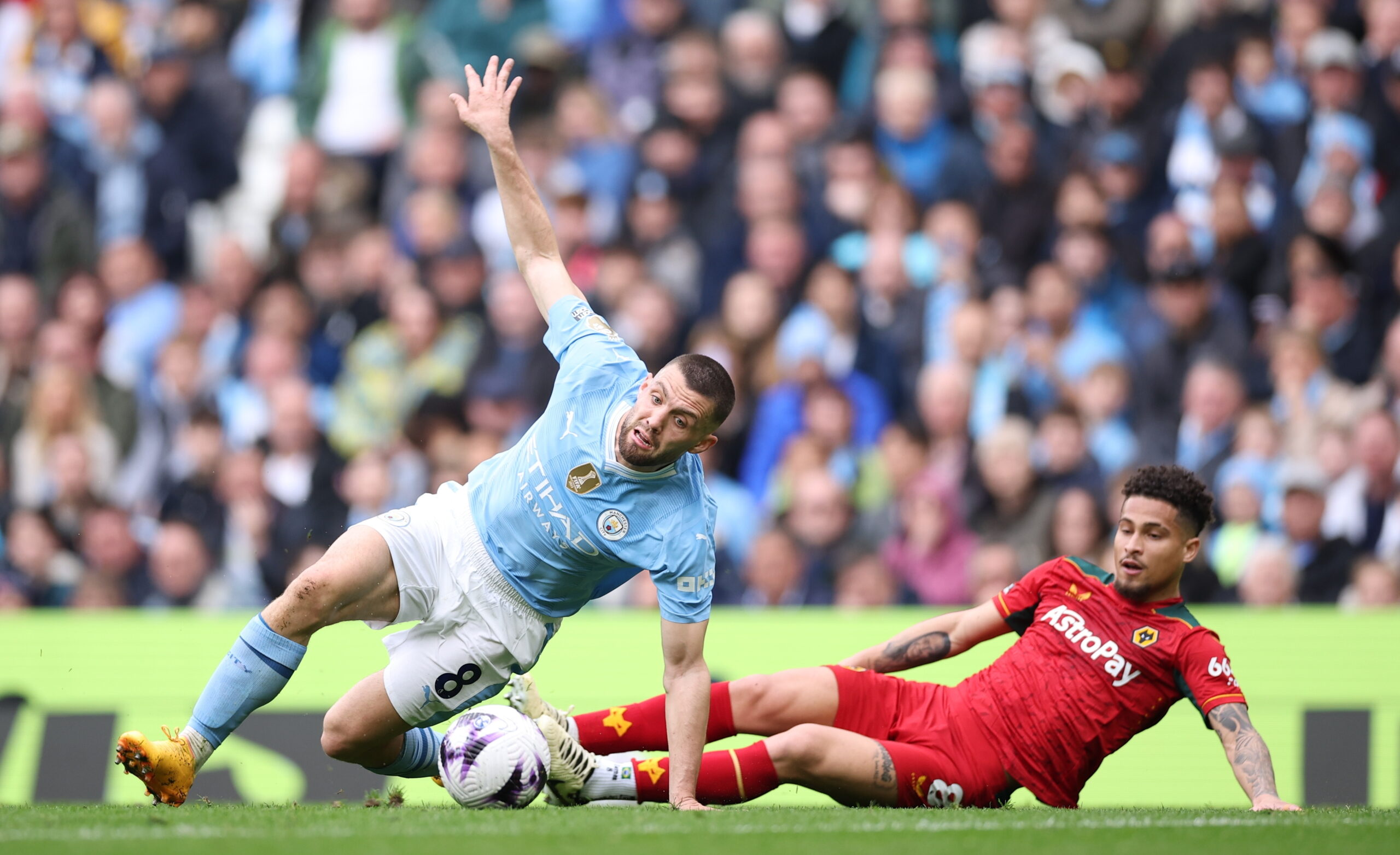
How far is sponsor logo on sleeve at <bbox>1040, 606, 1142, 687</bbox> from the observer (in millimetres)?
5988

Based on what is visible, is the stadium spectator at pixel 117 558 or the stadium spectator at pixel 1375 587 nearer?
the stadium spectator at pixel 1375 587

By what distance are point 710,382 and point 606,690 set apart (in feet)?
8.68

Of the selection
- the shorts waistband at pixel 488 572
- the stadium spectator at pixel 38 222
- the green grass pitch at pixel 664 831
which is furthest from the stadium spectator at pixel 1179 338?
the stadium spectator at pixel 38 222

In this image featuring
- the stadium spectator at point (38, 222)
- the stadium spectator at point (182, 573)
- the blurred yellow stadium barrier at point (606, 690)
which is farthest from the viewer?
the stadium spectator at point (38, 222)

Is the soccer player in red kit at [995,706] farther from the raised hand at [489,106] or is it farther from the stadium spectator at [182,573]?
the stadium spectator at [182,573]

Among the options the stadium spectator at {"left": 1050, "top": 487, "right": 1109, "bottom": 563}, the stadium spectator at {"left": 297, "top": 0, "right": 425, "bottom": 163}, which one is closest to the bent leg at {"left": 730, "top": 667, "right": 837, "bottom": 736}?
the stadium spectator at {"left": 1050, "top": 487, "right": 1109, "bottom": 563}

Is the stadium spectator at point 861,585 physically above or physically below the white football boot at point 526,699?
A: above

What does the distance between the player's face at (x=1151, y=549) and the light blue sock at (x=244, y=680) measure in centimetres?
308

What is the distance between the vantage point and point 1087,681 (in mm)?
6039

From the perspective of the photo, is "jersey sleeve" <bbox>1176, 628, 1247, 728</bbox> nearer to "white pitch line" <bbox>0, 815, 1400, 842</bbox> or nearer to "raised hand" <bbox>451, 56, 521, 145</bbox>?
"white pitch line" <bbox>0, 815, 1400, 842</bbox>

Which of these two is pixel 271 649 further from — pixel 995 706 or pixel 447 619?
pixel 995 706

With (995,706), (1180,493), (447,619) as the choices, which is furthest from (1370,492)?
(447,619)

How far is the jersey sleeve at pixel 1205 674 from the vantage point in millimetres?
5750

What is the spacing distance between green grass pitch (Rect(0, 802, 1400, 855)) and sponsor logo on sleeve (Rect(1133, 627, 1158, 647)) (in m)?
0.63
